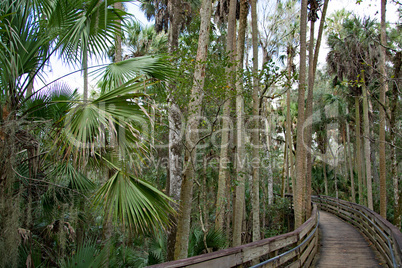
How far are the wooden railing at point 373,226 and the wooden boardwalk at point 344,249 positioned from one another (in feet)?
1.00

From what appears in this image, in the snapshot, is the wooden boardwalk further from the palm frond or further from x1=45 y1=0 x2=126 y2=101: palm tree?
x1=45 y1=0 x2=126 y2=101: palm tree

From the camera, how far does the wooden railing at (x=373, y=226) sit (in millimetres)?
5210

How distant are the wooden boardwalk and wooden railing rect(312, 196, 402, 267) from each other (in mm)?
306

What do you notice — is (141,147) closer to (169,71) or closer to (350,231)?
(169,71)

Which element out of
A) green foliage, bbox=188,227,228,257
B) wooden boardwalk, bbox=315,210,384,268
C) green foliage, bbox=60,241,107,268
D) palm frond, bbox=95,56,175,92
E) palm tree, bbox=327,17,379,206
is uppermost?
palm tree, bbox=327,17,379,206

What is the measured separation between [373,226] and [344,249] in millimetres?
1688

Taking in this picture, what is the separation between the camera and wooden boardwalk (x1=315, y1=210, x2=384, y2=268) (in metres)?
7.67

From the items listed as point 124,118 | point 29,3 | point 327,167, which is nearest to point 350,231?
point 124,118

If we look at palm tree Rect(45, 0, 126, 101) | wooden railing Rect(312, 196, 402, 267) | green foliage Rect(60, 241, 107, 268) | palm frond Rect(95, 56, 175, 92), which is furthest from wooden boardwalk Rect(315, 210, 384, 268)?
palm tree Rect(45, 0, 126, 101)

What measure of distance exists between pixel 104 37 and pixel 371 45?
1898 centimetres

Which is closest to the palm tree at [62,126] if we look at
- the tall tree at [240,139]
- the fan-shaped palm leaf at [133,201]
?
the fan-shaped palm leaf at [133,201]

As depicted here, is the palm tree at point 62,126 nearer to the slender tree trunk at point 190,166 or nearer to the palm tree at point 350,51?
the slender tree trunk at point 190,166

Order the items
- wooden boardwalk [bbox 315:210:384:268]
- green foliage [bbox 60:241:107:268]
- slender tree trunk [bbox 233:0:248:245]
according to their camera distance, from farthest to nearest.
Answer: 1. slender tree trunk [bbox 233:0:248:245]
2. wooden boardwalk [bbox 315:210:384:268]
3. green foliage [bbox 60:241:107:268]

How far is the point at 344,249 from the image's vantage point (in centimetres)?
938
